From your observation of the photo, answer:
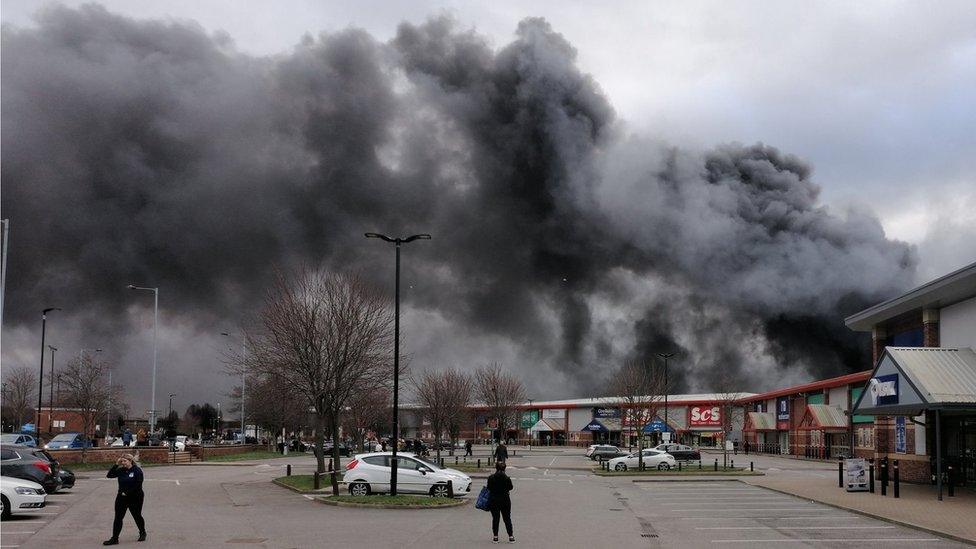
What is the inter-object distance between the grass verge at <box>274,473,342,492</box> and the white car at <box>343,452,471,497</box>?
11.7ft

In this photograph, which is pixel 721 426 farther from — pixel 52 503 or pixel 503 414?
pixel 52 503

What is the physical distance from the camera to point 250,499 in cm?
2912

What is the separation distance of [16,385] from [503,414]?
168 feet

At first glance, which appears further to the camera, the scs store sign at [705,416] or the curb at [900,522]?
the scs store sign at [705,416]

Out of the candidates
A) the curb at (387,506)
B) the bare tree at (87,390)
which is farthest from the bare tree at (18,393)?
the curb at (387,506)

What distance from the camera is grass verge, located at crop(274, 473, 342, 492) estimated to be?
3260 centimetres

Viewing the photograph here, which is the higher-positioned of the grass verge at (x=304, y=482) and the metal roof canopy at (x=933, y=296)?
the metal roof canopy at (x=933, y=296)

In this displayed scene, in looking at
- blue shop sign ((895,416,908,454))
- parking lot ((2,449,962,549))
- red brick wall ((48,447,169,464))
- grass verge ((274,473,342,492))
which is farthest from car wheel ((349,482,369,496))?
red brick wall ((48,447,169,464))

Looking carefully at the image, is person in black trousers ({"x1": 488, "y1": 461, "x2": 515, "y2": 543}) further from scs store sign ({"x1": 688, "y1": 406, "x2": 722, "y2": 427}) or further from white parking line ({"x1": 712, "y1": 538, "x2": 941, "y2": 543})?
scs store sign ({"x1": 688, "y1": 406, "x2": 722, "y2": 427})

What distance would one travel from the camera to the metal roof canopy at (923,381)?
28.8m

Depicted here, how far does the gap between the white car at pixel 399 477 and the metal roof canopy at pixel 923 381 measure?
14.5m

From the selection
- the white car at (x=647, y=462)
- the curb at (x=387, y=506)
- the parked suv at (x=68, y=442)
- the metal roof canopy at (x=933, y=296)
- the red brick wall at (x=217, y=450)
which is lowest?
the red brick wall at (x=217, y=450)

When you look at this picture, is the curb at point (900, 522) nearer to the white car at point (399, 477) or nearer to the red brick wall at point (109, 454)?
the white car at point (399, 477)

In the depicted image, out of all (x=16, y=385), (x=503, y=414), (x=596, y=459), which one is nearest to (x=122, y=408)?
(x=16, y=385)
